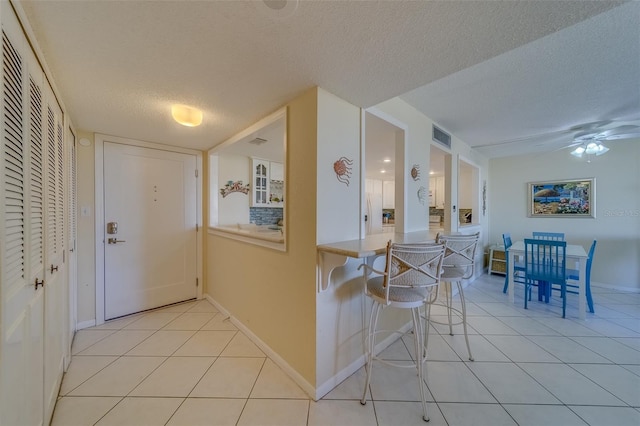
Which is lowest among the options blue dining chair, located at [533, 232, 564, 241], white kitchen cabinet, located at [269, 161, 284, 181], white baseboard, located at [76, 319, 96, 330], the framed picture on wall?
white baseboard, located at [76, 319, 96, 330]

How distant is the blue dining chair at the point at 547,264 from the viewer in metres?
2.73

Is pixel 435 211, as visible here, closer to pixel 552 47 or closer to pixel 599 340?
pixel 599 340

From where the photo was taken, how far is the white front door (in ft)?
8.37

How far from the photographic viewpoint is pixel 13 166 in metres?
0.88

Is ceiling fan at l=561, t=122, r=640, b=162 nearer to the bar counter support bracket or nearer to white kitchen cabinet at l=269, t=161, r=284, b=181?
the bar counter support bracket

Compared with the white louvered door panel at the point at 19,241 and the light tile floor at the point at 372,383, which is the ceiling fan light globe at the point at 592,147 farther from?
the white louvered door panel at the point at 19,241

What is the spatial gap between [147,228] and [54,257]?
1424mm

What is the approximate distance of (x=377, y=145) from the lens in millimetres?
3150

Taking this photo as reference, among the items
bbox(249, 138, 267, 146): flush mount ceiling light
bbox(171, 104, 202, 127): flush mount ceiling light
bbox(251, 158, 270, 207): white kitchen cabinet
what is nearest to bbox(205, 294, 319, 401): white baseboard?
bbox(251, 158, 270, 207): white kitchen cabinet

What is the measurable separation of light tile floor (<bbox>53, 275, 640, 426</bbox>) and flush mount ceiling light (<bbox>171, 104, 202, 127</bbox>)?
A: 1.94m

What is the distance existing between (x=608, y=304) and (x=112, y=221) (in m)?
6.32

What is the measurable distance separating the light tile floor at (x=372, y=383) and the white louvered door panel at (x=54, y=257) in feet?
0.83

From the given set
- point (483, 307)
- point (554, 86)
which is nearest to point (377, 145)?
point (554, 86)

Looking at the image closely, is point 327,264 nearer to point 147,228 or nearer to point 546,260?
point 147,228
